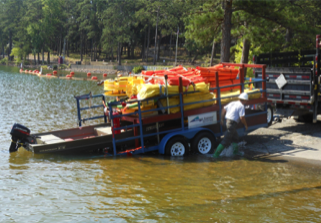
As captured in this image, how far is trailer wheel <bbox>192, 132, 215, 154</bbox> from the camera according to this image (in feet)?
34.3

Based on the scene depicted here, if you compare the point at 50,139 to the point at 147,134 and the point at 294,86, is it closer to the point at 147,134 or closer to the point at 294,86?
the point at 147,134

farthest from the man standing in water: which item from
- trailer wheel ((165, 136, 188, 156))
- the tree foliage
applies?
the tree foliage

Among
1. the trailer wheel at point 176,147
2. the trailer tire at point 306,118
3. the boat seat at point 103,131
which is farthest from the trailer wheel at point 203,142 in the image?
the trailer tire at point 306,118

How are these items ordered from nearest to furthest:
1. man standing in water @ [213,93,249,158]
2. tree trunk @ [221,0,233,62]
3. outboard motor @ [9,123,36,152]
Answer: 1. outboard motor @ [9,123,36,152]
2. man standing in water @ [213,93,249,158]
3. tree trunk @ [221,0,233,62]

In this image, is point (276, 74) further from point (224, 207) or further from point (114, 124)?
point (224, 207)

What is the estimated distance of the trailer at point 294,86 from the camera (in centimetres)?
1220

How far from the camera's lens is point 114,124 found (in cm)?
1025

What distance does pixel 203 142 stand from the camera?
419 inches

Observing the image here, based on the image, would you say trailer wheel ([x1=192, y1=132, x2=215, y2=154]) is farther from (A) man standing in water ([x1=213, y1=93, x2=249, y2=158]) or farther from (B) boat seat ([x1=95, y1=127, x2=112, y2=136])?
(B) boat seat ([x1=95, y1=127, x2=112, y2=136])

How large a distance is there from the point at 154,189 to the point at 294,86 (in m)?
7.42

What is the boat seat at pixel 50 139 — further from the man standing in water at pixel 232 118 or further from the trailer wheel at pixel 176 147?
the man standing in water at pixel 232 118

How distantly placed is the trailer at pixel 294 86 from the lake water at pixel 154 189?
3434 mm

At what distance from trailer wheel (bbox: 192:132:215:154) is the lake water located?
0.38 meters

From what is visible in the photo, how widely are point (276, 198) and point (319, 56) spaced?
693 cm
